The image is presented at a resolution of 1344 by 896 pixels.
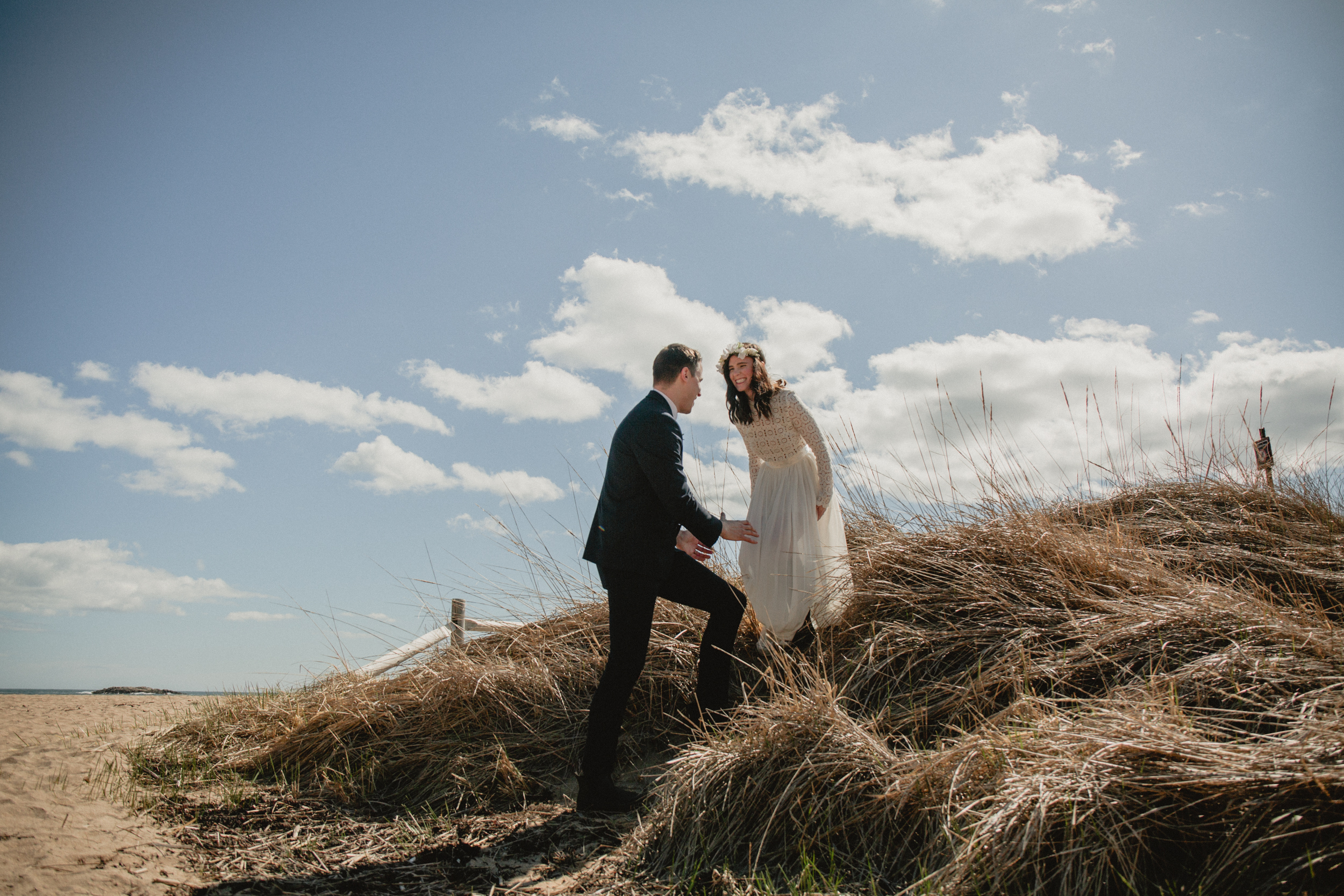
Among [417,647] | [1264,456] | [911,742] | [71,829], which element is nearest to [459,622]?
[417,647]

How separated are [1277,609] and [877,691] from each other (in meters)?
1.70

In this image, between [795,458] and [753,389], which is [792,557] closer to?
[795,458]

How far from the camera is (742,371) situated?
4.01m

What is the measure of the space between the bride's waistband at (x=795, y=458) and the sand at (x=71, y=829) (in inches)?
123

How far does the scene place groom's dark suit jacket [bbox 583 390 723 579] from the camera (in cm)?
320

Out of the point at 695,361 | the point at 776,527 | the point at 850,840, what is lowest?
the point at 850,840

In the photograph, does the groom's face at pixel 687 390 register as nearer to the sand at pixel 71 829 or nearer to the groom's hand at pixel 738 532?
the groom's hand at pixel 738 532

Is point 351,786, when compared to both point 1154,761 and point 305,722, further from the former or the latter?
point 1154,761

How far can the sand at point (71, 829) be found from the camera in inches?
101

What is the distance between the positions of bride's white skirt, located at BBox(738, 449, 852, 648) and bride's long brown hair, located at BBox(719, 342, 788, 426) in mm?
327

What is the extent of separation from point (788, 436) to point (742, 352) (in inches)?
21.0

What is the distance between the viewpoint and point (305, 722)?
4.43 metres

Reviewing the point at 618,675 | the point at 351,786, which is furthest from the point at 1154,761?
the point at 351,786

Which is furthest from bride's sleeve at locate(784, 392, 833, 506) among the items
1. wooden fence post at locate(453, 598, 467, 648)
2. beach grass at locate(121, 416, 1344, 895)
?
wooden fence post at locate(453, 598, 467, 648)
